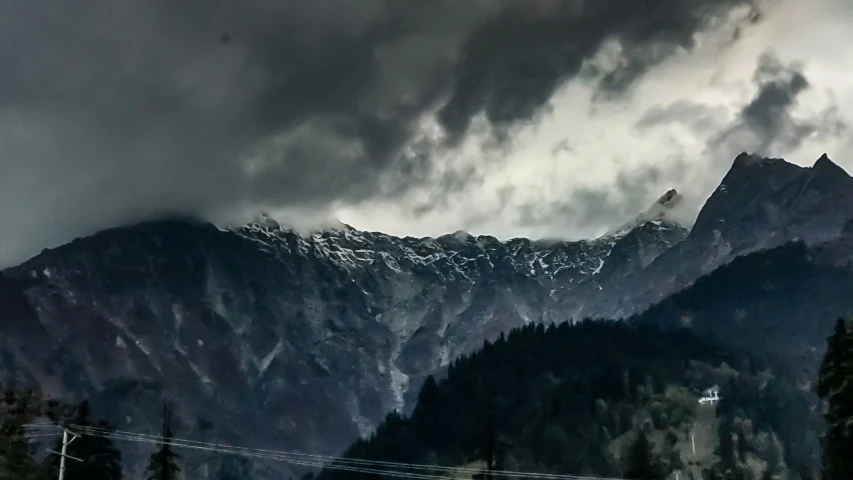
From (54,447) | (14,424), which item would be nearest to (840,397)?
(14,424)

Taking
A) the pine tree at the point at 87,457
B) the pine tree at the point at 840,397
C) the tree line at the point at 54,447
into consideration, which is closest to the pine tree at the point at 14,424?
the tree line at the point at 54,447

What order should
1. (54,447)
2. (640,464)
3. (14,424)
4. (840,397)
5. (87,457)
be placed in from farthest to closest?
(640,464), (87,457), (54,447), (14,424), (840,397)

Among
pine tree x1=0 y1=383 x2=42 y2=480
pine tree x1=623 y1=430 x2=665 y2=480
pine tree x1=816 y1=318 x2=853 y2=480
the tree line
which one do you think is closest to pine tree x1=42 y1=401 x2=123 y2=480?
the tree line

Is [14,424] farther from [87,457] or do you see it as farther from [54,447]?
[87,457]

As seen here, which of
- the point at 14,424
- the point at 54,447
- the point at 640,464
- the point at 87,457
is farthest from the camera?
the point at 640,464

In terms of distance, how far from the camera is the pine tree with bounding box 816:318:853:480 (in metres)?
70.1

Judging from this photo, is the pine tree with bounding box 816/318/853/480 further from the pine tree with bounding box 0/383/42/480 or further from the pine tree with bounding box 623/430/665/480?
the pine tree with bounding box 0/383/42/480

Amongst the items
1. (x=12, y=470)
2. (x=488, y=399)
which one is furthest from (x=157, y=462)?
(x=488, y=399)

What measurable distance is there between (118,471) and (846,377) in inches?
3499

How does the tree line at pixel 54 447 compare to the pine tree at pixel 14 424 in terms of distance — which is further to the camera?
the pine tree at pixel 14 424

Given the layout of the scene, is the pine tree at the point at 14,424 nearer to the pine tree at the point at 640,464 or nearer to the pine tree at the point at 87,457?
the pine tree at the point at 87,457

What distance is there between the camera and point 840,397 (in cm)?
7112

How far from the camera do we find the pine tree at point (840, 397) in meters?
70.1

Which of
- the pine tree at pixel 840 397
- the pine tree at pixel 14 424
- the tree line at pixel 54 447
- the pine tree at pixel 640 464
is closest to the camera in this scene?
the pine tree at pixel 840 397
